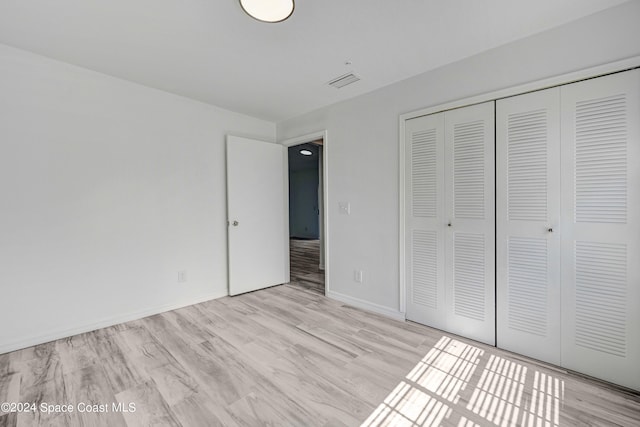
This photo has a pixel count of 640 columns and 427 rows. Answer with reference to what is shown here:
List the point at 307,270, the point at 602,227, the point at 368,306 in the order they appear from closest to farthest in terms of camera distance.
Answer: the point at 602,227 → the point at 368,306 → the point at 307,270

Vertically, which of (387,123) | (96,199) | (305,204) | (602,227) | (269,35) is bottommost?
(602,227)

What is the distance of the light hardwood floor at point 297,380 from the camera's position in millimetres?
1478

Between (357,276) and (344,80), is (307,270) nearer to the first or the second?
(357,276)

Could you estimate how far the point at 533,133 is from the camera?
1977 millimetres

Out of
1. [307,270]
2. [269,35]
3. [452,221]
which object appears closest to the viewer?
[269,35]

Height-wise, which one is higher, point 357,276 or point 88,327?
point 357,276

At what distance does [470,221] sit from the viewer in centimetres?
229

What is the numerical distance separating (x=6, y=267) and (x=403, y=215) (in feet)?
11.3

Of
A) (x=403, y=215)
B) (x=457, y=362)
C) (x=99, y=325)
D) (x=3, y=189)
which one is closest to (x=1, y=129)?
(x=3, y=189)

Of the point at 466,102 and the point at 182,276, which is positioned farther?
the point at 182,276

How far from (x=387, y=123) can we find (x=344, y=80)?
24.5 inches

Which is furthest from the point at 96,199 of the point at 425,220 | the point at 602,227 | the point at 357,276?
the point at 602,227

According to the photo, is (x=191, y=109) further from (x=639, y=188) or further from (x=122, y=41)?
(x=639, y=188)

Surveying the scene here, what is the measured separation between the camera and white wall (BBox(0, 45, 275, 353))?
2156 millimetres
